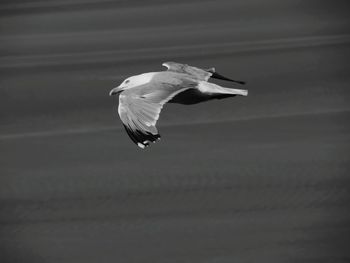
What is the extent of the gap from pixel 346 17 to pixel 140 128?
381 mm

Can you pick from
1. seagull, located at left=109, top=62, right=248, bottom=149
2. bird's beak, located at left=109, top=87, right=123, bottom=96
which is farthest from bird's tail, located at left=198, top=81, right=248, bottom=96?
bird's beak, located at left=109, top=87, right=123, bottom=96

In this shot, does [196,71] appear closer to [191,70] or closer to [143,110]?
[191,70]

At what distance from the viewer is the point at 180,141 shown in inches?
29.5

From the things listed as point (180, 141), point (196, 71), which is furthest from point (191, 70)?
point (180, 141)

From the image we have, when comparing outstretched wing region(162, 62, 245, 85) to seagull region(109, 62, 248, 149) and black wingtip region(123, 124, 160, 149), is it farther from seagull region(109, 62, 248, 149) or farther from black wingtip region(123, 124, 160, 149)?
black wingtip region(123, 124, 160, 149)

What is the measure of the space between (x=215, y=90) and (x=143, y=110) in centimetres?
12

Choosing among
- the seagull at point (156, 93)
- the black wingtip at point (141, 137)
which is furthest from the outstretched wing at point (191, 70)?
the black wingtip at point (141, 137)

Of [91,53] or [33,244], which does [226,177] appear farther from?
[91,53]

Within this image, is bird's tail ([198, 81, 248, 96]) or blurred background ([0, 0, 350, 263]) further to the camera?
bird's tail ([198, 81, 248, 96])

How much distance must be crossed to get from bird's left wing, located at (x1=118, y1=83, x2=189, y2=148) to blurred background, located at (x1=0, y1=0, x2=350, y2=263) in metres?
0.03

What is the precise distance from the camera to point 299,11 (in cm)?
93

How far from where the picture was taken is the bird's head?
2.54ft

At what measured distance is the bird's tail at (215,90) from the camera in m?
0.77

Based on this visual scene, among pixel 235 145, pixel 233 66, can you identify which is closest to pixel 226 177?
pixel 235 145
